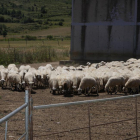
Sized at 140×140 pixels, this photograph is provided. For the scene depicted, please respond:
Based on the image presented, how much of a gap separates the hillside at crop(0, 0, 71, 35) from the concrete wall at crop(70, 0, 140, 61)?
200 ft

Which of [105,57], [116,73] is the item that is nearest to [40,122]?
[116,73]

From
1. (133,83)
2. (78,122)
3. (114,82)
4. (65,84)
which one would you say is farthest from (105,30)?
(78,122)

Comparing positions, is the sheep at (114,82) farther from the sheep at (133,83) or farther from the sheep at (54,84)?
the sheep at (54,84)

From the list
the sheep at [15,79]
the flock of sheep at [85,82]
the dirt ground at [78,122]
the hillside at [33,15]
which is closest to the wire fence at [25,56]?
the flock of sheep at [85,82]

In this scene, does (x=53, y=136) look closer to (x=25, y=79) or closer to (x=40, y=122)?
(x=40, y=122)

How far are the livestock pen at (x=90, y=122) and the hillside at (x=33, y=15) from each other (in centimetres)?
7525

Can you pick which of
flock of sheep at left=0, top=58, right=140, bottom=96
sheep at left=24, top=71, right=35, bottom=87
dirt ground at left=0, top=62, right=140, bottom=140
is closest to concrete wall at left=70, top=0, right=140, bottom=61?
flock of sheep at left=0, top=58, right=140, bottom=96

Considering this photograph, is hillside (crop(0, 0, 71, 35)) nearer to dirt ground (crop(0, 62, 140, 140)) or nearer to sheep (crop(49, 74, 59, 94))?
sheep (crop(49, 74, 59, 94))

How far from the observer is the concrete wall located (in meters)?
23.2

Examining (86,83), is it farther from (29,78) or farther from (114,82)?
(29,78)

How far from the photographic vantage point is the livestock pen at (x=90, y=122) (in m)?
7.86

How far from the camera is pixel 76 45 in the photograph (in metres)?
24.6

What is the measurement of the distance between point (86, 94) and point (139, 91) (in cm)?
213

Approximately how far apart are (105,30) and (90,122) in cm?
1545
